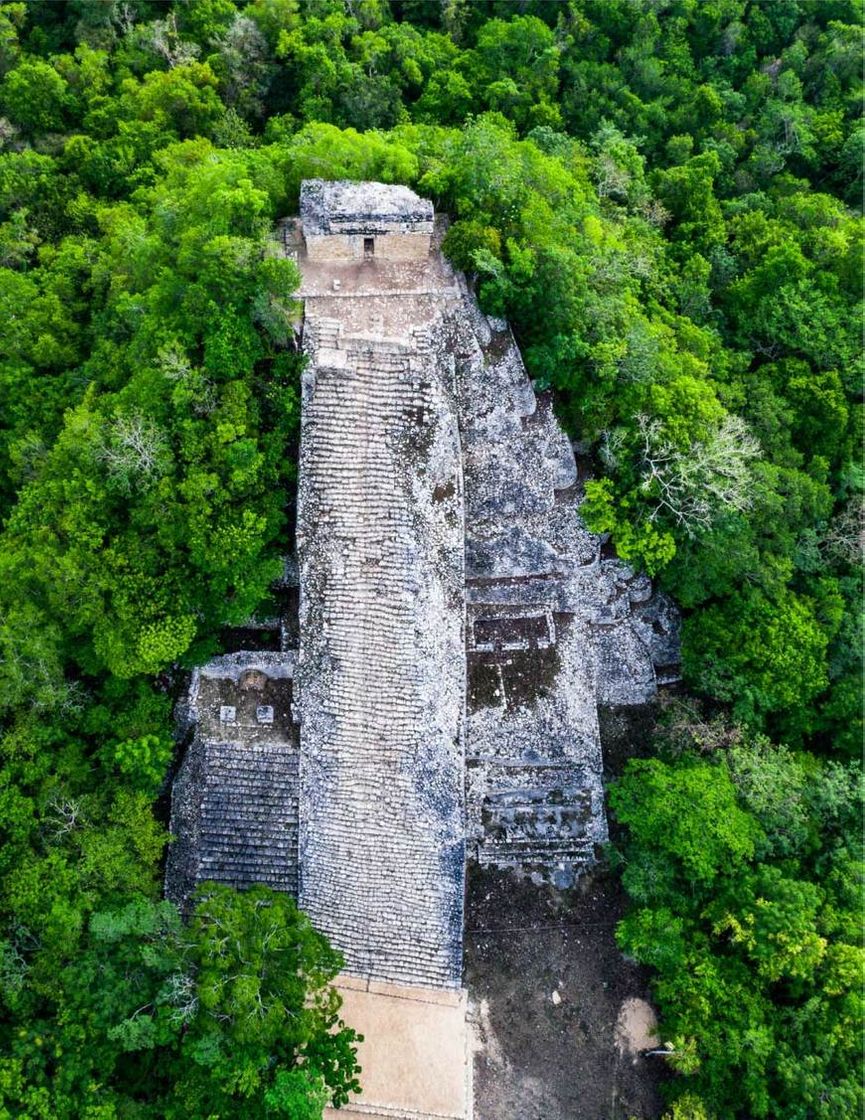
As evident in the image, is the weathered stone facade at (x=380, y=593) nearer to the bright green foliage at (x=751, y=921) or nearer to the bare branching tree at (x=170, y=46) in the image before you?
the bright green foliage at (x=751, y=921)

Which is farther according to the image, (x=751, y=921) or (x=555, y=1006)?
(x=555, y=1006)

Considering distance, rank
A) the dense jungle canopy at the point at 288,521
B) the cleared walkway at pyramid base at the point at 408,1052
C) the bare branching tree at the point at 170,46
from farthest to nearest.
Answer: the bare branching tree at the point at 170,46 < the cleared walkway at pyramid base at the point at 408,1052 < the dense jungle canopy at the point at 288,521

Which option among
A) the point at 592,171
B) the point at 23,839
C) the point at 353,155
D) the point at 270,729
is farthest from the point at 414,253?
the point at 23,839

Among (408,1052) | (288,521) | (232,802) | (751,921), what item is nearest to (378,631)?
(288,521)

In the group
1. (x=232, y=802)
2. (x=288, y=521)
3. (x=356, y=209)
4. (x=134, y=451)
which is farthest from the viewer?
(x=232, y=802)

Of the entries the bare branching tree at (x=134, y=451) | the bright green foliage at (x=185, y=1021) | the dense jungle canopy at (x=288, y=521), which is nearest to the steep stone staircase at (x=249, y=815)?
the dense jungle canopy at (x=288, y=521)

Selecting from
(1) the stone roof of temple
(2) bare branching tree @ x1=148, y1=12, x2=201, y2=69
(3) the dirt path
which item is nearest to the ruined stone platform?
(1) the stone roof of temple

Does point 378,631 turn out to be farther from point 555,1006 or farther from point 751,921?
point 751,921
